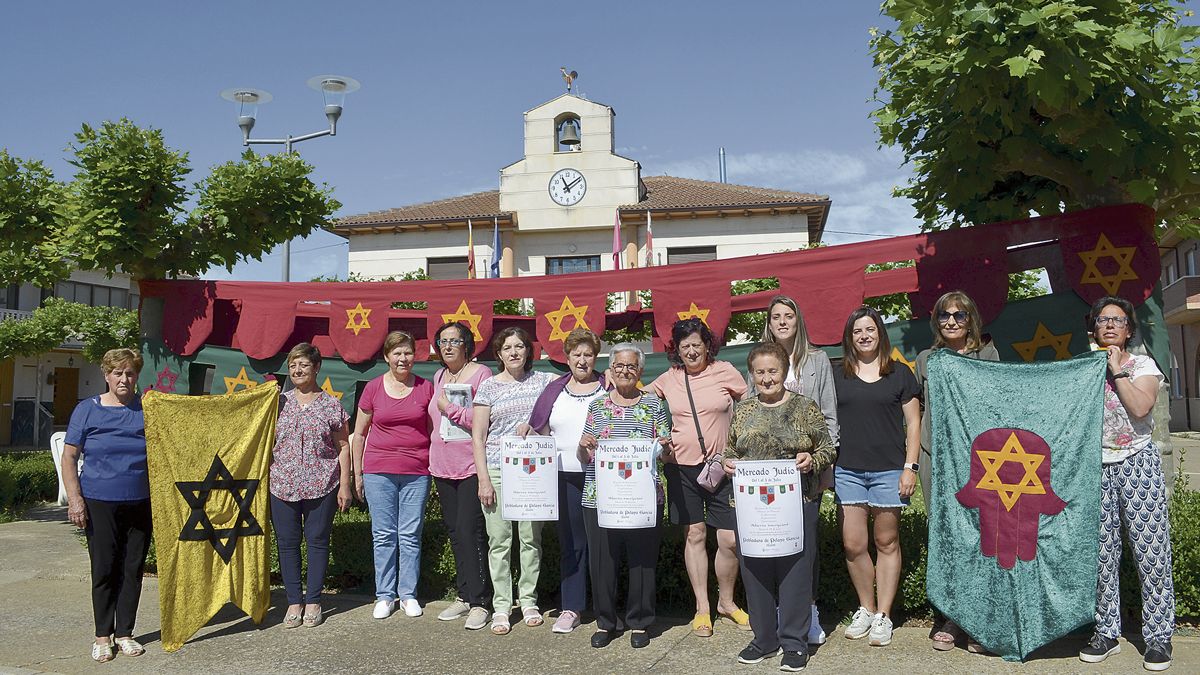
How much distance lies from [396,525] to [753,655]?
2.53 metres

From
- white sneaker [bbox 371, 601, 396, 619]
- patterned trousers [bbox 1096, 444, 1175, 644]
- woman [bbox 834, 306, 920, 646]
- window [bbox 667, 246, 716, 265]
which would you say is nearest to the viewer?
patterned trousers [bbox 1096, 444, 1175, 644]

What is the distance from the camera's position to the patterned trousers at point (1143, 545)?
14.4ft

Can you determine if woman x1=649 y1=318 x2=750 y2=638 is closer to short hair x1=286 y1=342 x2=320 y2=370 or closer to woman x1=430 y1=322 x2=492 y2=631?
woman x1=430 y1=322 x2=492 y2=631

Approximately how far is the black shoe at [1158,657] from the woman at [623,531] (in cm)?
255

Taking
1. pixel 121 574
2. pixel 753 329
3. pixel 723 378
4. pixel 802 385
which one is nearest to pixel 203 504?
pixel 121 574

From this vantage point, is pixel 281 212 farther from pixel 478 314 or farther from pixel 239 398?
pixel 239 398

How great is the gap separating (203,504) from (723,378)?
11.1 feet

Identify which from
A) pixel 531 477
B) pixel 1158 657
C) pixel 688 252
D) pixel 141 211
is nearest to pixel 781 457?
pixel 531 477

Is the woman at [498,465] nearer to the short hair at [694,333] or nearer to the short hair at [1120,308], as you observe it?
the short hair at [694,333]

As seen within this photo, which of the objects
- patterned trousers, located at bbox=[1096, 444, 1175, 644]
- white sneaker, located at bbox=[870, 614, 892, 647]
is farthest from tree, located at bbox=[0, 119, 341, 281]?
patterned trousers, located at bbox=[1096, 444, 1175, 644]

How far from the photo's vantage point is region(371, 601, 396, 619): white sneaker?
18.5 ft

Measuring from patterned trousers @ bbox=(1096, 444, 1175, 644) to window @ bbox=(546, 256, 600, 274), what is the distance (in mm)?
21831

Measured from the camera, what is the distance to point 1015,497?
4559 millimetres

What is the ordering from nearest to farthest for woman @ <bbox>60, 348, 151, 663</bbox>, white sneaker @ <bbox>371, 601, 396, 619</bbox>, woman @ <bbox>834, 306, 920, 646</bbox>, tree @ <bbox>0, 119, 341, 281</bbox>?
woman @ <bbox>834, 306, 920, 646</bbox>
woman @ <bbox>60, 348, 151, 663</bbox>
white sneaker @ <bbox>371, 601, 396, 619</bbox>
tree @ <bbox>0, 119, 341, 281</bbox>
